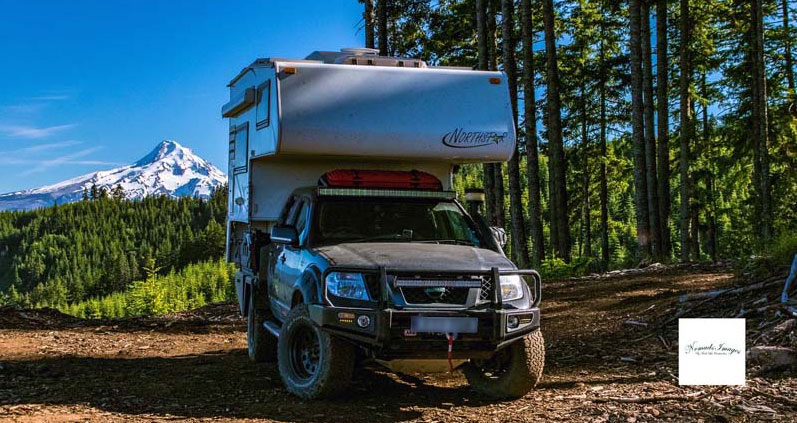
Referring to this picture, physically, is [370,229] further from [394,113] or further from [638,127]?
[638,127]

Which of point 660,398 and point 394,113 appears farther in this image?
point 394,113

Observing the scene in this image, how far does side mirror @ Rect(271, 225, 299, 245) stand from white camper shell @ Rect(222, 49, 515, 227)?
1160 millimetres

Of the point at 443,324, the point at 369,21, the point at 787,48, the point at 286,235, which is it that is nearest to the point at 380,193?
the point at 286,235

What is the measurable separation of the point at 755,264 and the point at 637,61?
9.80m

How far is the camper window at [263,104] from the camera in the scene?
866 cm

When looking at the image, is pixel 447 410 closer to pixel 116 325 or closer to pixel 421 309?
pixel 421 309

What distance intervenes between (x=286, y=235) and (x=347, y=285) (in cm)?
132

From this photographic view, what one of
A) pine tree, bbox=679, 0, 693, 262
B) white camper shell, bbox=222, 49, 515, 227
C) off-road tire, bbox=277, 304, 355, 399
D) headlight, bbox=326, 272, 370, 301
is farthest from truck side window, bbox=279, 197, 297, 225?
pine tree, bbox=679, 0, 693, 262

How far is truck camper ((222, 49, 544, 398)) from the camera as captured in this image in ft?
20.2

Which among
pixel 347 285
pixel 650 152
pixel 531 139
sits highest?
pixel 531 139

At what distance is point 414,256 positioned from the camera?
657 centimetres

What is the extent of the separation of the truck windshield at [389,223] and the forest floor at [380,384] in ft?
5.06

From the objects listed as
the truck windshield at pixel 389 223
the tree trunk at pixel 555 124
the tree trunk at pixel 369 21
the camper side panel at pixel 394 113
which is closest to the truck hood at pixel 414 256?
the truck windshield at pixel 389 223

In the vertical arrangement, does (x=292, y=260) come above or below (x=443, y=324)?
above
